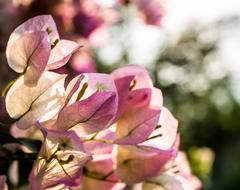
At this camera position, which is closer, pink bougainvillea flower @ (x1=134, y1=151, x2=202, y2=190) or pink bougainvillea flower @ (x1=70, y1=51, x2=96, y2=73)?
pink bougainvillea flower @ (x1=134, y1=151, x2=202, y2=190)

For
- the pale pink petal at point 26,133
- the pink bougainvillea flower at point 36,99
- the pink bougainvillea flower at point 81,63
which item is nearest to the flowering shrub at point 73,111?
the pink bougainvillea flower at point 36,99

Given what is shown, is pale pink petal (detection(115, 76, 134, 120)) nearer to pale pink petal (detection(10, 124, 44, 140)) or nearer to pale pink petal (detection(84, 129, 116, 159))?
pale pink petal (detection(84, 129, 116, 159))

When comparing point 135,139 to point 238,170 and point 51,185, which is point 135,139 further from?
point 238,170

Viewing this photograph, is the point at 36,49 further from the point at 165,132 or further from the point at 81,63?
the point at 81,63

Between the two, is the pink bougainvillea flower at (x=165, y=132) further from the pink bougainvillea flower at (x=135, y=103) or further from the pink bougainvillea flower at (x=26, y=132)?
the pink bougainvillea flower at (x=26, y=132)

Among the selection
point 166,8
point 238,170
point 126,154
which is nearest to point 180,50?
point 238,170

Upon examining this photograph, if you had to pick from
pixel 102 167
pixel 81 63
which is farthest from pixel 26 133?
pixel 81 63

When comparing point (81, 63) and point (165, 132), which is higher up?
point (165, 132)

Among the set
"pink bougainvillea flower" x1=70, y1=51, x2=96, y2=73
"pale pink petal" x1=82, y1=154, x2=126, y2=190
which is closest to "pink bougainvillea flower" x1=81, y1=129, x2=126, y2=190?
"pale pink petal" x1=82, y1=154, x2=126, y2=190
